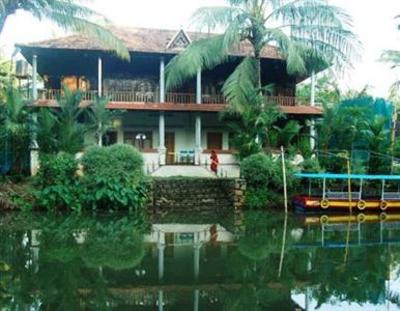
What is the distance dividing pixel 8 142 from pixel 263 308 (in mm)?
15615

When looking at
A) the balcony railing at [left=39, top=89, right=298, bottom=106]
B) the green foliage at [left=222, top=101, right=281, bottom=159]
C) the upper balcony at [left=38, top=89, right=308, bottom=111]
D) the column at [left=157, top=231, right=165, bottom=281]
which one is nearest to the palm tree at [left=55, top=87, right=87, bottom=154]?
the upper balcony at [left=38, top=89, right=308, bottom=111]

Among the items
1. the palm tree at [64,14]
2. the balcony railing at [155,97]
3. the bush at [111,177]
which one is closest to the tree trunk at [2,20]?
the palm tree at [64,14]

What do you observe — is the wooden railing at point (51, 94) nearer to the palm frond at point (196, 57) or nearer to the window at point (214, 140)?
the palm frond at point (196, 57)

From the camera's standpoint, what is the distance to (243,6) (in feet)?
70.6

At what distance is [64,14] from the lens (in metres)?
18.2

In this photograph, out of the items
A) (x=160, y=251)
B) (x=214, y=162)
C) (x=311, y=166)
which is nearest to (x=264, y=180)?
(x=311, y=166)

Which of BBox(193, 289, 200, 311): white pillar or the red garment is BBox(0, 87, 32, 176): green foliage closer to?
the red garment

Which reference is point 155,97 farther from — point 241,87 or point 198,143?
point 241,87

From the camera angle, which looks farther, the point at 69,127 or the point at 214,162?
the point at 214,162

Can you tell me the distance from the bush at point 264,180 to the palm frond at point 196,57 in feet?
13.4

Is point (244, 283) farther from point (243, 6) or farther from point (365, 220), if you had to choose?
point (243, 6)

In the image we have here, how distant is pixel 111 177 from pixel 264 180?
5549mm

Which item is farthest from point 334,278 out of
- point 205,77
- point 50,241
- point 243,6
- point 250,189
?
point 205,77

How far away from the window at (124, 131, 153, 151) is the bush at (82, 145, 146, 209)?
6.80 m
